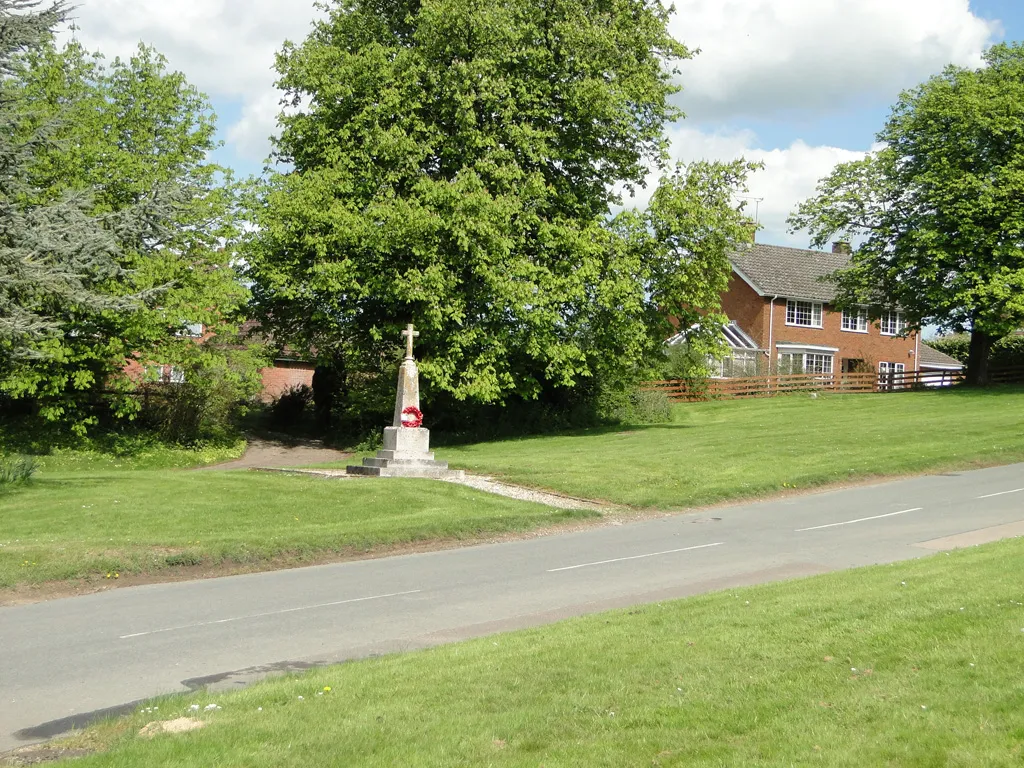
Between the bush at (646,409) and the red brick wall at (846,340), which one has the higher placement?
the red brick wall at (846,340)

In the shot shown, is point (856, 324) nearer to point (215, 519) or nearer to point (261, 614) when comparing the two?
point (215, 519)

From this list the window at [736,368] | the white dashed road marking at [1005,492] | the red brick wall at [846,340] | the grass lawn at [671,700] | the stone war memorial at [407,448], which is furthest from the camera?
the red brick wall at [846,340]

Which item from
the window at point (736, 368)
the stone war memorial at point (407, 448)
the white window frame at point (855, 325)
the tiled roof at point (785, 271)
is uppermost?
the tiled roof at point (785, 271)

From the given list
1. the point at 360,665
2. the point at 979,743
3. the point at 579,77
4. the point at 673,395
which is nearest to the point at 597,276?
the point at 579,77

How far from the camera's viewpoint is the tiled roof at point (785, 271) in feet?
202

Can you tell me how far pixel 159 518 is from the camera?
1830cm

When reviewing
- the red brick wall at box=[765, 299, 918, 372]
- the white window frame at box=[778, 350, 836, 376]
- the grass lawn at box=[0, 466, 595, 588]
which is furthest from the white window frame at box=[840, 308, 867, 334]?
the grass lawn at box=[0, 466, 595, 588]

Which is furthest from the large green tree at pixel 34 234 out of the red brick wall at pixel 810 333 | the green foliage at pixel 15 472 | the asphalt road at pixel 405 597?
the red brick wall at pixel 810 333

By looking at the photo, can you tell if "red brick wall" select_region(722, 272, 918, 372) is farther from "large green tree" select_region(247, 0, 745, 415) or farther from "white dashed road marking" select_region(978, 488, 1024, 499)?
"white dashed road marking" select_region(978, 488, 1024, 499)

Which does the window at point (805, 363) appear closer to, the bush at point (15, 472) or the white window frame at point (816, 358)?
the white window frame at point (816, 358)

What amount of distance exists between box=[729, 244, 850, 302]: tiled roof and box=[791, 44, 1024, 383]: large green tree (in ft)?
28.1

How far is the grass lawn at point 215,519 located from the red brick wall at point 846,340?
42012mm

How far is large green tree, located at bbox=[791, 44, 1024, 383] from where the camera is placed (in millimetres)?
45562

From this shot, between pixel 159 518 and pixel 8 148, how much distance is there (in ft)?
23.0
